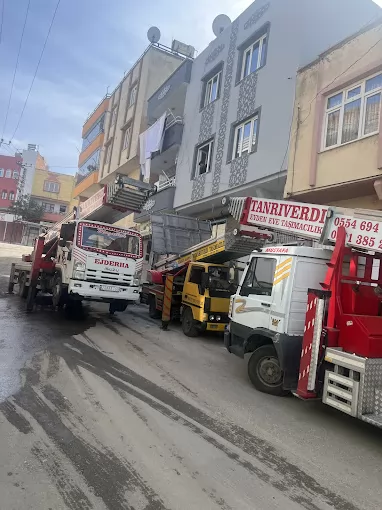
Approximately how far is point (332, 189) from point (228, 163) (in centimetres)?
528

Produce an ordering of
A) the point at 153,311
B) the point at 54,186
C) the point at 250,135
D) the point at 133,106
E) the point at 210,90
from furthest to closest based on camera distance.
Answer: the point at 54,186 → the point at 133,106 → the point at 210,90 → the point at 250,135 → the point at 153,311

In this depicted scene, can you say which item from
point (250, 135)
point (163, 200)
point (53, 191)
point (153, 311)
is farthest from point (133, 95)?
point (53, 191)

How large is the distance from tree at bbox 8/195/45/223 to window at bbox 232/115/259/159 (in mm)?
40023

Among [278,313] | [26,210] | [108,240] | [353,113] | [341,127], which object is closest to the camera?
[278,313]

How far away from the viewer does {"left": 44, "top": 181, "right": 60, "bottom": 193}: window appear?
181 ft

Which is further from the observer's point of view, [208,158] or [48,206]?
[48,206]

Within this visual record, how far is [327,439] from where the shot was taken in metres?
4.45

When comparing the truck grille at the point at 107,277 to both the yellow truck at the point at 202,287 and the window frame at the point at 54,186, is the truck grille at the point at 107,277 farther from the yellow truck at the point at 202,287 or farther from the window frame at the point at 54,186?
the window frame at the point at 54,186

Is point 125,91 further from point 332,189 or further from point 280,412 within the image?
point 280,412

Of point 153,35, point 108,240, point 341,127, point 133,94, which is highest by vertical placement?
point 153,35

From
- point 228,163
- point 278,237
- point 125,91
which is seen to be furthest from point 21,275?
point 125,91

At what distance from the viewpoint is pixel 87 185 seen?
3344 centimetres

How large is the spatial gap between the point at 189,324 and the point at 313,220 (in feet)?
18.7

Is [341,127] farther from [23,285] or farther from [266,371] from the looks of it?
[23,285]
